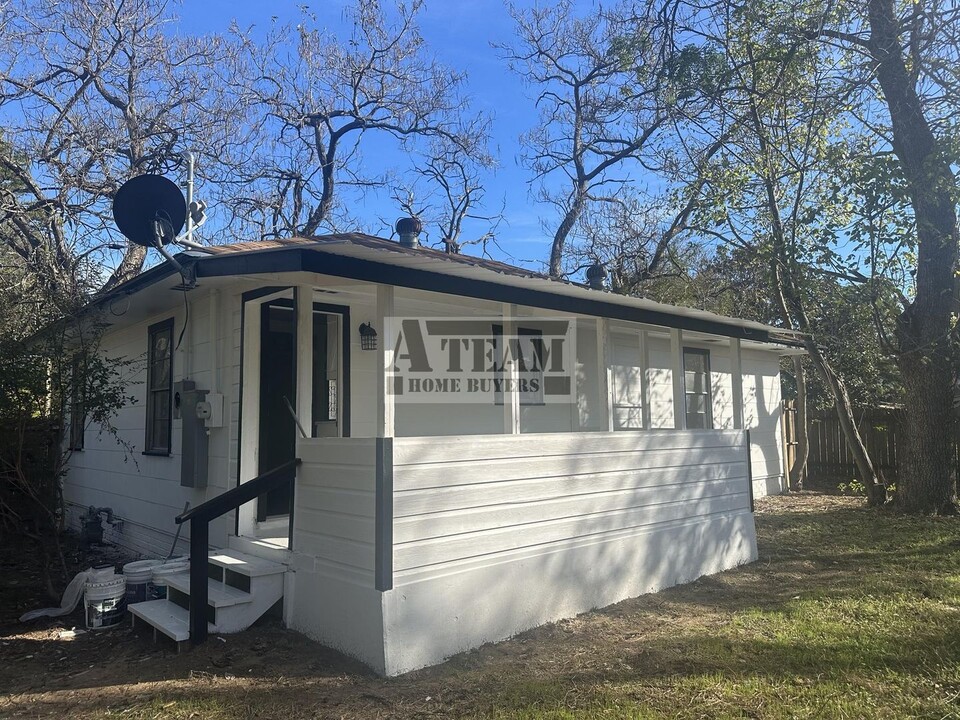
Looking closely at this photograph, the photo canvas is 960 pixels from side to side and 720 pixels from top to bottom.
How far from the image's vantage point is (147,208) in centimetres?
638

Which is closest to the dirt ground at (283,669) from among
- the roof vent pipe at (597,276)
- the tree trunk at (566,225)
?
the roof vent pipe at (597,276)

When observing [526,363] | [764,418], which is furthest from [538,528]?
[764,418]

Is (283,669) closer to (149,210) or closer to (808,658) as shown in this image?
(808,658)

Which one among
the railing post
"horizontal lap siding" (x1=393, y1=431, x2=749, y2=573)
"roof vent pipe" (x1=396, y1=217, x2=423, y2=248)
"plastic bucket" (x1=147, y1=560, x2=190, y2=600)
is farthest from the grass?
"roof vent pipe" (x1=396, y1=217, x2=423, y2=248)

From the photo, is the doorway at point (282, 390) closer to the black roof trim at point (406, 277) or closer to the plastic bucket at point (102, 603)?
the black roof trim at point (406, 277)

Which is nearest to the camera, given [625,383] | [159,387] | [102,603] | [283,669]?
[283,669]

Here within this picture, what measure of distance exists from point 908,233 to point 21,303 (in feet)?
36.6

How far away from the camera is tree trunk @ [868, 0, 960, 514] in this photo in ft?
29.6

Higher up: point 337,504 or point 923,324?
point 923,324

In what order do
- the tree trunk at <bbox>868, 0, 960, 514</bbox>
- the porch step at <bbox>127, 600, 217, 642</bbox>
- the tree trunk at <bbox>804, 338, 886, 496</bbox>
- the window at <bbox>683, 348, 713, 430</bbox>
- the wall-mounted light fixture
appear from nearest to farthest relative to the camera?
the porch step at <bbox>127, 600, 217, 642</bbox> → the wall-mounted light fixture → the tree trunk at <bbox>868, 0, 960, 514</bbox> → the tree trunk at <bbox>804, 338, 886, 496</bbox> → the window at <bbox>683, 348, 713, 430</bbox>

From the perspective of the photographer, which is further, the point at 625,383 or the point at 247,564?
the point at 625,383

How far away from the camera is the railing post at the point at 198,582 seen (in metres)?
4.82

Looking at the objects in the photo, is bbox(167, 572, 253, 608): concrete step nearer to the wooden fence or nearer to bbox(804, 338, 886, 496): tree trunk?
bbox(804, 338, 886, 496): tree trunk

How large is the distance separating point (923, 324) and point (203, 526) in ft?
31.5
